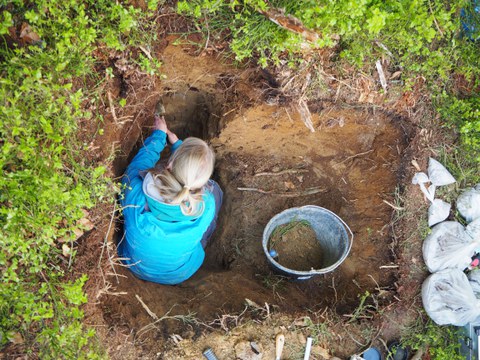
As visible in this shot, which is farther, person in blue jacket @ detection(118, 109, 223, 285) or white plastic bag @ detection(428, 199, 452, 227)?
white plastic bag @ detection(428, 199, 452, 227)

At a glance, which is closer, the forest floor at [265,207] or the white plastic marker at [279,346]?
the forest floor at [265,207]

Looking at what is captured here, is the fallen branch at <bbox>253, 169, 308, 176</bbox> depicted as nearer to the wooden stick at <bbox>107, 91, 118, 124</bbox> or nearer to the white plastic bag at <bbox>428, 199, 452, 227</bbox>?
the white plastic bag at <bbox>428, 199, 452, 227</bbox>

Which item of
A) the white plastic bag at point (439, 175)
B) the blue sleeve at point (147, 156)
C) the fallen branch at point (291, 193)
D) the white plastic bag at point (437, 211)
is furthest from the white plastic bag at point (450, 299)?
the blue sleeve at point (147, 156)

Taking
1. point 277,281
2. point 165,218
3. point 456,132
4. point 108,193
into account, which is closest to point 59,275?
point 108,193

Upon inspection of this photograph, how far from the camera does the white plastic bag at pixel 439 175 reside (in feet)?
10.8

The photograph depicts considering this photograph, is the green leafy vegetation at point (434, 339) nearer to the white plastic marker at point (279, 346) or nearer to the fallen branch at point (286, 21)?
the white plastic marker at point (279, 346)

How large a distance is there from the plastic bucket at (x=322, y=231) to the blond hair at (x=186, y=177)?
3.37 feet

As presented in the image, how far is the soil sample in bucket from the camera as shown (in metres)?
3.75

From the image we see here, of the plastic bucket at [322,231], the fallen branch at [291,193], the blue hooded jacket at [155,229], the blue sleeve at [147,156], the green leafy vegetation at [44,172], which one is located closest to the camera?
the green leafy vegetation at [44,172]

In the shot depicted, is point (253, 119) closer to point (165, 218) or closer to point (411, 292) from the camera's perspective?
point (165, 218)

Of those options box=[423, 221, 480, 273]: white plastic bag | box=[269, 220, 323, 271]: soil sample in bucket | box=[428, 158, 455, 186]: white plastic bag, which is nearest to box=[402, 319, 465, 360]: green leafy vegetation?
box=[423, 221, 480, 273]: white plastic bag

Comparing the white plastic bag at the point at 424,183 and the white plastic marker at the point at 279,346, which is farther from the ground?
the white plastic bag at the point at 424,183

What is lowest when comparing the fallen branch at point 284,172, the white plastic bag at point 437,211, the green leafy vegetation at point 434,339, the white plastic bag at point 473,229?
the green leafy vegetation at point 434,339

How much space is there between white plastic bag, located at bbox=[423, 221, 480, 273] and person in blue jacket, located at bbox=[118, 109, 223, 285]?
1.94 meters
